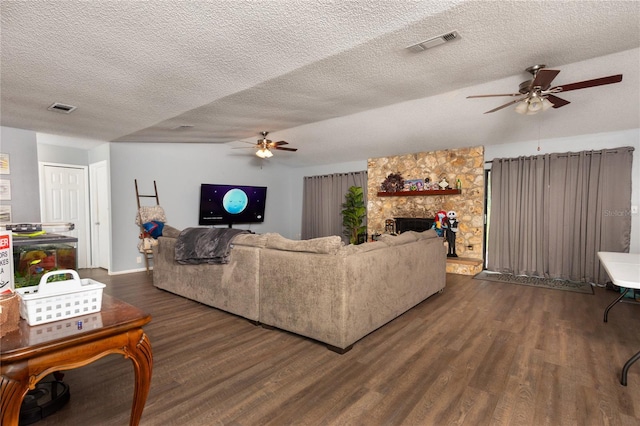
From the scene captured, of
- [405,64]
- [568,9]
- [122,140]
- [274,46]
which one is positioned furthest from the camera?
[122,140]

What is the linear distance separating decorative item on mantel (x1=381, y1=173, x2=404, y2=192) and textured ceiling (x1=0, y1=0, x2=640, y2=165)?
2107 millimetres

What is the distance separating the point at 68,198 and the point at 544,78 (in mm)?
7095

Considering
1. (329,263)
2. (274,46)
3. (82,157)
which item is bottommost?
(329,263)

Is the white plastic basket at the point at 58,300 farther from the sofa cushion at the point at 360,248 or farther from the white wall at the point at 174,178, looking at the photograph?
the white wall at the point at 174,178

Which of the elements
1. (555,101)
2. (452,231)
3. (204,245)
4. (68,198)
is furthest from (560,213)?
(68,198)

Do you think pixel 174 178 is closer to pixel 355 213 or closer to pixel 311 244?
pixel 355 213

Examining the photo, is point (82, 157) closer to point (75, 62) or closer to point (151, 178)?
point (151, 178)

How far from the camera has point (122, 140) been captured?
207 inches

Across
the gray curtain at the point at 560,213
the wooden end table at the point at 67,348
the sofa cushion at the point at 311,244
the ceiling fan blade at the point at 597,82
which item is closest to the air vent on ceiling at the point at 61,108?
the sofa cushion at the point at 311,244

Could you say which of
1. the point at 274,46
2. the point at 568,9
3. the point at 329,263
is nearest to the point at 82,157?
the point at 274,46

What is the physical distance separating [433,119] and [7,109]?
18.2ft

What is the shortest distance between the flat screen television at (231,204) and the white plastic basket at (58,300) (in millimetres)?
5523

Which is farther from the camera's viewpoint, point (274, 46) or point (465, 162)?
point (465, 162)

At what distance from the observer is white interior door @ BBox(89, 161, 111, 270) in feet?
Answer: 17.7
